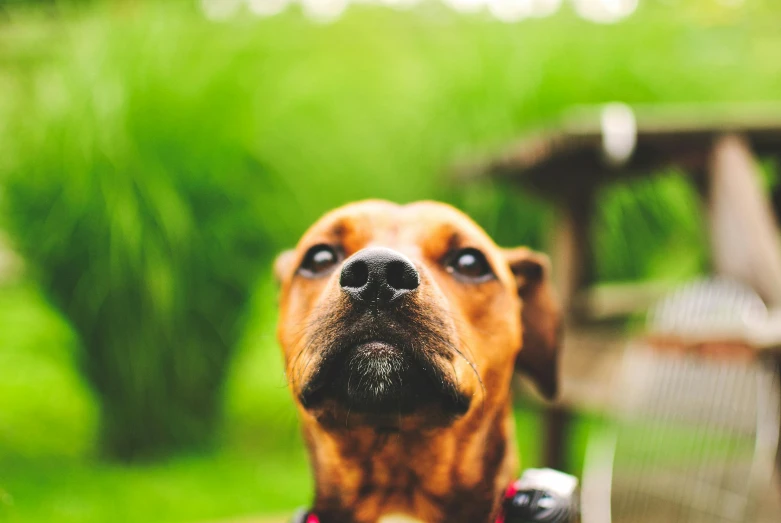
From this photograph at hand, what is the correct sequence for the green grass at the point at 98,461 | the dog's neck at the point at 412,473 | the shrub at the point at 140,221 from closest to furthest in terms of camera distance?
the dog's neck at the point at 412,473, the green grass at the point at 98,461, the shrub at the point at 140,221

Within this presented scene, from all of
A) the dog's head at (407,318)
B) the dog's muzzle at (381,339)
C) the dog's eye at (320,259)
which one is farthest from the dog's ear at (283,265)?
the dog's muzzle at (381,339)

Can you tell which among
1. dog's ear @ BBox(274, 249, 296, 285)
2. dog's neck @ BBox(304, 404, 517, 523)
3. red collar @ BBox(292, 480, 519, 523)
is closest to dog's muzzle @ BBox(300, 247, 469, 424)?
dog's neck @ BBox(304, 404, 517, 523)

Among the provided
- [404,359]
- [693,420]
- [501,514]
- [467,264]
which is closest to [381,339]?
[404,359]

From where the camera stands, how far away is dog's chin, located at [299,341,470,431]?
1.40m

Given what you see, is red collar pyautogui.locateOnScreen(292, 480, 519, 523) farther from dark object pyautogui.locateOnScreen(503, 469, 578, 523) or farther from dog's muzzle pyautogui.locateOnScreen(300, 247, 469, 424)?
dog's muzzle pyautogui.locateOnScreen(300, 247, 469, 424)

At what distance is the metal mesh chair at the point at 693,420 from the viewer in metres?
2.03

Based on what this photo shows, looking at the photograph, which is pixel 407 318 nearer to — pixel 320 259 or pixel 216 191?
pixel 320 259

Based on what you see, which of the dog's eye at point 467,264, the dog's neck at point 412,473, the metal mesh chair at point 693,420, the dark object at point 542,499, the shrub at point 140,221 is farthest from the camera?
the shrub at point 140,221

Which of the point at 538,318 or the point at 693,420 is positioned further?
Result: the point at 693,420

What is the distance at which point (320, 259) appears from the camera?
5.87 feet

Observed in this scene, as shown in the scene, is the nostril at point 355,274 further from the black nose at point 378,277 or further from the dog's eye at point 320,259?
the dog's eye at point 320,259

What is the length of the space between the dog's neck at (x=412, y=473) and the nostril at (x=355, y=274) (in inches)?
16.5

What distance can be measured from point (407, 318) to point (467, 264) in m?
0.41

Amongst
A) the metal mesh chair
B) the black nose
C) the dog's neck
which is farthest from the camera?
the metal mesh chair
